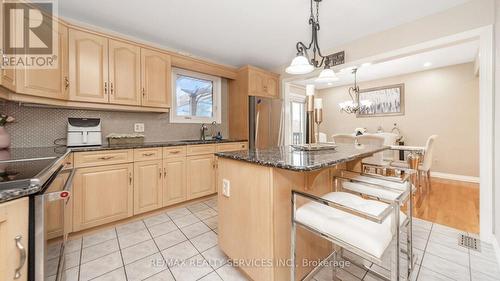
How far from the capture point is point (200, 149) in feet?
9.29

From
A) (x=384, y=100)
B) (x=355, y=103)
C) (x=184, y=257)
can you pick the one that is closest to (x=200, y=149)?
(x=184, y=257)

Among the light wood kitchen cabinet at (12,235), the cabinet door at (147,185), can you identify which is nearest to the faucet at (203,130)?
the cabinet door at (147,185)

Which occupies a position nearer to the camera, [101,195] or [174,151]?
[101,195]

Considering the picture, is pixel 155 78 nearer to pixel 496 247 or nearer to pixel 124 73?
pixel 124 73

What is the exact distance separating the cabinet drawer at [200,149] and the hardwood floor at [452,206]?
2820mm

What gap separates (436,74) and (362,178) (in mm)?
4765

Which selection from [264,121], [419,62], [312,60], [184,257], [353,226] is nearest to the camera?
[353,226]

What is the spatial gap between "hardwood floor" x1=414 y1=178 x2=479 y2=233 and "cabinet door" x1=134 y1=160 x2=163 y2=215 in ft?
10.5

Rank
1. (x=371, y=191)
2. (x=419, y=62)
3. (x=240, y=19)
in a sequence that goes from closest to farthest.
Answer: (x=371, y=191), (x=240, y=19), (x=419, y=62)

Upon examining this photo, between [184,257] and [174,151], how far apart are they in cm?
132

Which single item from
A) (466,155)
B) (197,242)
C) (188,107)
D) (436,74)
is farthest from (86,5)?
(466,155)

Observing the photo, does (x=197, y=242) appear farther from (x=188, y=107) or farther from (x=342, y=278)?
(x=188, y=107)

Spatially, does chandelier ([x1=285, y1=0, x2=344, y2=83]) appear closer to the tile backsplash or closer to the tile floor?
the tile floor

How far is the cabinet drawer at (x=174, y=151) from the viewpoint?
2.49m
